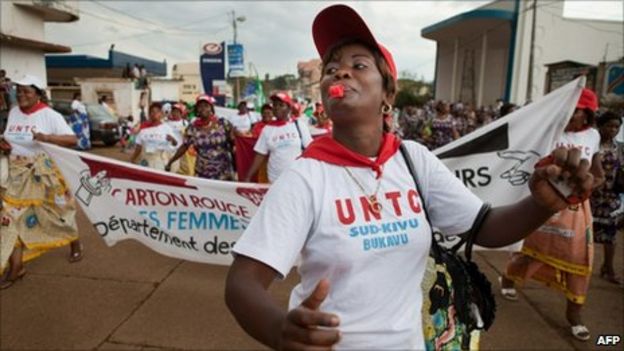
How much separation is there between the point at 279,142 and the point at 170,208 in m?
1.86

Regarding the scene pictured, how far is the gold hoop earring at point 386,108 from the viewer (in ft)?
4.91

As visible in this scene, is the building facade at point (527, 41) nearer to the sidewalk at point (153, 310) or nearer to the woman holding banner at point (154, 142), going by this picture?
the woman holding banner at point (154, 142)

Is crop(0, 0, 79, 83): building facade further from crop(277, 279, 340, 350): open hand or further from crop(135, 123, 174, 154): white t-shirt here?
crop(277, 279, 340, 350): open hand

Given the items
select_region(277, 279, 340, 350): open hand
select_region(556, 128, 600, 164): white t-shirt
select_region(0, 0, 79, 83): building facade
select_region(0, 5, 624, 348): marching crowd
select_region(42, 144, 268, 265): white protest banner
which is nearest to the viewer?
select_region(277, 279, 340, 350): open hand

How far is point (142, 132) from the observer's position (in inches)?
278

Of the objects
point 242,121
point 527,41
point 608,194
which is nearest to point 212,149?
point 608,194

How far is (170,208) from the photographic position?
12.9 ft

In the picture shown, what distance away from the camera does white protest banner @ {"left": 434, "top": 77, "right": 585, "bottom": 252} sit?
363 centimetres

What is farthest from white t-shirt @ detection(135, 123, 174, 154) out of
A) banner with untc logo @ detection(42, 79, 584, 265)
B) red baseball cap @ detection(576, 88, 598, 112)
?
red baseball cap @ detection(576, 88, 598, 112)

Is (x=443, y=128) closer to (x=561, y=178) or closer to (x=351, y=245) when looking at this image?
(x=561, y=178)

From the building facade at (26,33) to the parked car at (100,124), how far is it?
3.78 ft

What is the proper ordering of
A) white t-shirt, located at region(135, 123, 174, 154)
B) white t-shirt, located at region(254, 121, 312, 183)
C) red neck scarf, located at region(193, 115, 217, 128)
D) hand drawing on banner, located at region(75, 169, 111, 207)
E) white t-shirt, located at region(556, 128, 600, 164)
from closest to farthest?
1. white t-shirt, located at region(556, 128, 600, 164)
2. hand drawing on banner, located at region(75, 169, 111, 207)
3. white t-shirt, located at region(254, 121, 312, 183)
4. red neck scarf, located at region(193, 115, 217, 128)
5. white t-shirt, located at region(135, 123, 174, 154)

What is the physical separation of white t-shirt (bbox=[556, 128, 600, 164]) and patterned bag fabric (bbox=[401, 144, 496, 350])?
2.42 metres

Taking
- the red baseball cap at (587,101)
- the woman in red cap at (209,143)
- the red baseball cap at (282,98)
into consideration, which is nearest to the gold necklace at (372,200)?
the red baseball cap at (587,101)
